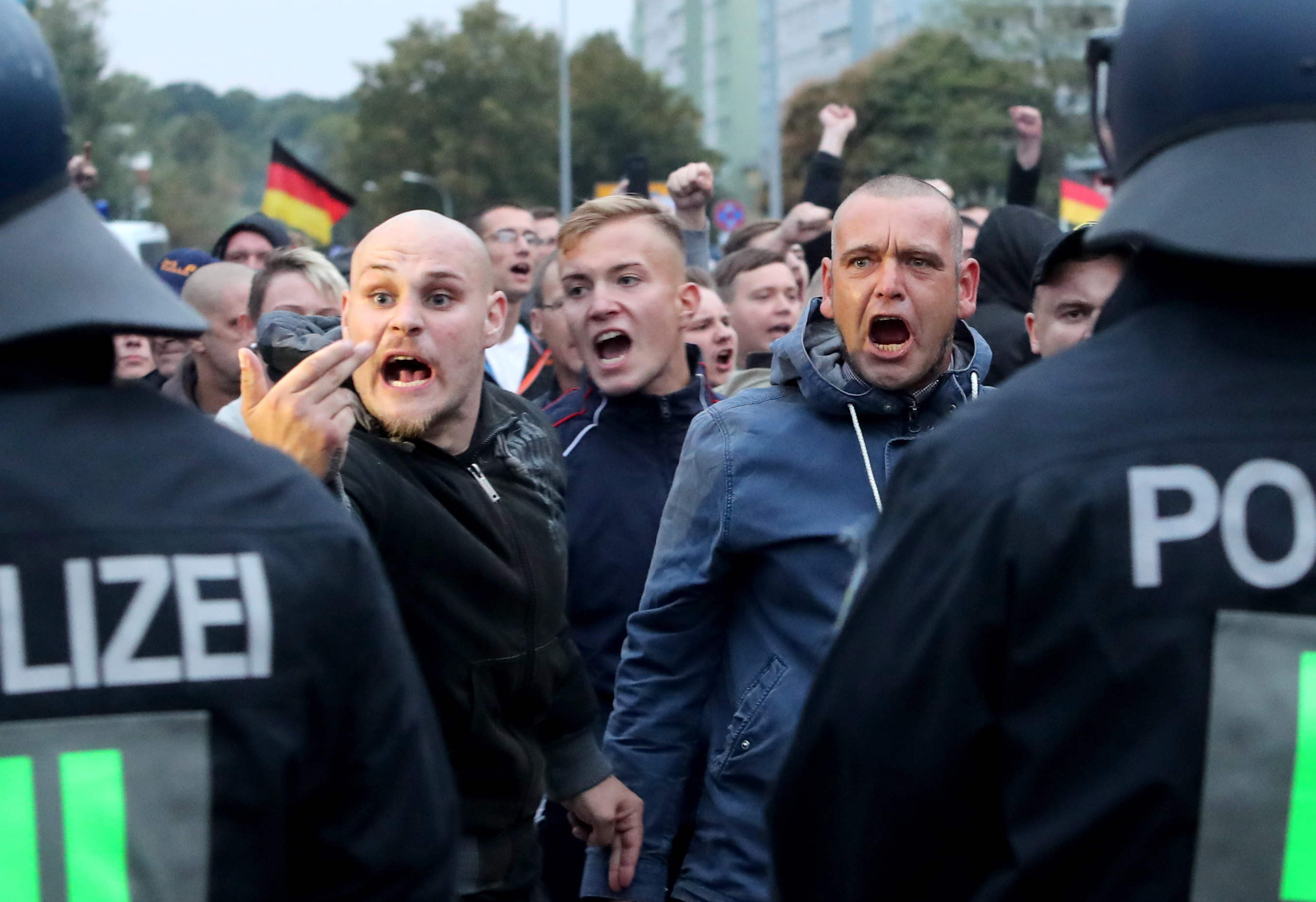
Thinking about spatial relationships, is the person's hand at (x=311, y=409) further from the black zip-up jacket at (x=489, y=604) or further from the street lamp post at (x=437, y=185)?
the street lamp post at (x=437, y=185)

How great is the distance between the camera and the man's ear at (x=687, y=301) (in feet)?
18.1

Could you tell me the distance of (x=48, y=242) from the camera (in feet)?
6.22

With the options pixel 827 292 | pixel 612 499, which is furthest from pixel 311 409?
pixel 612 499

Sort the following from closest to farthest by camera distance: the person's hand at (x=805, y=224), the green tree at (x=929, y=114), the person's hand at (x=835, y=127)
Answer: the person's hand at (x=805, y=224) < the person's hand at (x=835, y=127) < the green tree at (x=929, y=114)

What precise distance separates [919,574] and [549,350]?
15.7 ft

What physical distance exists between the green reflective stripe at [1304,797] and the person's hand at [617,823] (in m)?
2.34

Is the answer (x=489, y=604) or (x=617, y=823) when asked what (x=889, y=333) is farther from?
(x=617, y=823)

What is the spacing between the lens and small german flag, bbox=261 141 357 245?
12375mm

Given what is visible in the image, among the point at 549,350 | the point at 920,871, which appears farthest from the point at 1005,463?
the point at 549,350

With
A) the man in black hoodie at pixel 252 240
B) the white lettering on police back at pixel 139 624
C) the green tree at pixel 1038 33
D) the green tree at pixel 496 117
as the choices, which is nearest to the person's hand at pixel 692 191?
the man in black hoodie at pixel 252 240

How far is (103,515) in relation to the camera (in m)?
1.87

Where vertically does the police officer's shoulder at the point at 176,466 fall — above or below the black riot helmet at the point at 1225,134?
below

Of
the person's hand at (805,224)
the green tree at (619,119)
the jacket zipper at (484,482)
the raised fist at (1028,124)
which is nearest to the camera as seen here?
the jacket zipper at (484,482)

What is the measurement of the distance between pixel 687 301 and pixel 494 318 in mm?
1277
